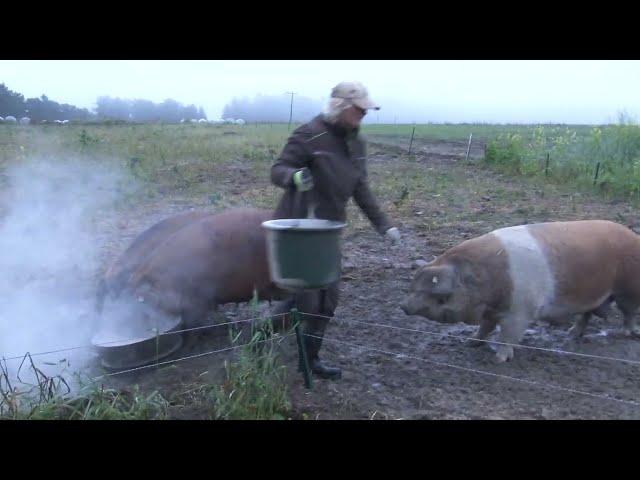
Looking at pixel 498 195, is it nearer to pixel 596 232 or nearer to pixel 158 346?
pixel 596 232

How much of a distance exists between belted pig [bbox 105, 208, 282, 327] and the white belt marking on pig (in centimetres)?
171

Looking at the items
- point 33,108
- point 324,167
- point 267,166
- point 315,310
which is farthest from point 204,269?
point 33,108

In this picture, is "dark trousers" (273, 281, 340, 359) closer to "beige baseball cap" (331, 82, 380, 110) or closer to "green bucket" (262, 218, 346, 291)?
"green bucket" (262, 218, 346, 291)

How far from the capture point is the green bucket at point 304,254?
3.40 metres

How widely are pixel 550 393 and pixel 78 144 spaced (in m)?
13.0

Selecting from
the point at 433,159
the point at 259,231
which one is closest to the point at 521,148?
the point at 433,159

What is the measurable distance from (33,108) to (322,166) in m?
20.1

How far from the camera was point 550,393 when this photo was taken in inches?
157

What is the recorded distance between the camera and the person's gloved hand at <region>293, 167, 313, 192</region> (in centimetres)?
361

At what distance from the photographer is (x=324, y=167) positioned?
3887 mm

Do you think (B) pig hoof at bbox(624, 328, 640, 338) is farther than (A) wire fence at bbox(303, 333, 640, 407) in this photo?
Yes

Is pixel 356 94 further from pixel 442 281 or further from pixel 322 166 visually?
pixel 442 281

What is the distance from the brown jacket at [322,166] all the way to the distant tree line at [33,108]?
1711cm

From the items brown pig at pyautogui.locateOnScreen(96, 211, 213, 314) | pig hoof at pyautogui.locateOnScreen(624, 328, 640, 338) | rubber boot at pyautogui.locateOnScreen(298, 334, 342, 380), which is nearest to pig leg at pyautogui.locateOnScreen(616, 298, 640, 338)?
pig hoof at pyautogui.locateOnScreen(624, 328, 640, 338)
